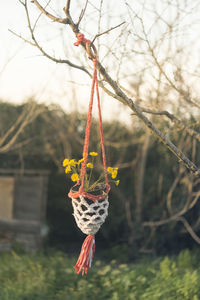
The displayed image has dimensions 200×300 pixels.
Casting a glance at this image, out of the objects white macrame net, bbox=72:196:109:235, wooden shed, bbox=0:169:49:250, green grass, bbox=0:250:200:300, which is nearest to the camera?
white macrame net, bbox=72:196:109:235

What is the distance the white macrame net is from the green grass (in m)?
1.98

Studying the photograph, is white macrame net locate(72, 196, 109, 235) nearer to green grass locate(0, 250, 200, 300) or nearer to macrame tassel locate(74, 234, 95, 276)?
macrame tassel locate(74, 234, 95, 276)

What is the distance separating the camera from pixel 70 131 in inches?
306

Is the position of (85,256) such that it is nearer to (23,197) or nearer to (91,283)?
(91,283)

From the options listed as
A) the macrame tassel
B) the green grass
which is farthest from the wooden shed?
the macrame tassel

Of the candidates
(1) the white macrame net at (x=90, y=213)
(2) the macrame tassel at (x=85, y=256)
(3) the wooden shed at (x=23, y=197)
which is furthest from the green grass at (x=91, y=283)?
(3) the wooden shed at (x=23, y=197)

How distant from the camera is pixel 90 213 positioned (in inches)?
96.1

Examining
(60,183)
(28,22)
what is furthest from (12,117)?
(28,22)

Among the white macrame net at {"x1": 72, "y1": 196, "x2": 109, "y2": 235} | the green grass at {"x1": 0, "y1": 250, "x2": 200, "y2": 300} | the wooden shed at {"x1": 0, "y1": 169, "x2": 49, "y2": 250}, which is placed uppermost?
the white macrame net at {"x1": 72, "y1": 196, "x2": 109, "y2": 235}

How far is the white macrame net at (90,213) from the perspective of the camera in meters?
2.42

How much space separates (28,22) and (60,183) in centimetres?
640

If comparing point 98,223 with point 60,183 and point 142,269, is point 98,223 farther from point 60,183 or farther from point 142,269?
point 60,183

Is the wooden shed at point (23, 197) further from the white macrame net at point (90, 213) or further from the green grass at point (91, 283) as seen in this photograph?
the white macrame net at point (90, 213)

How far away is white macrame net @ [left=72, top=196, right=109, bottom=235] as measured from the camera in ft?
7.93
